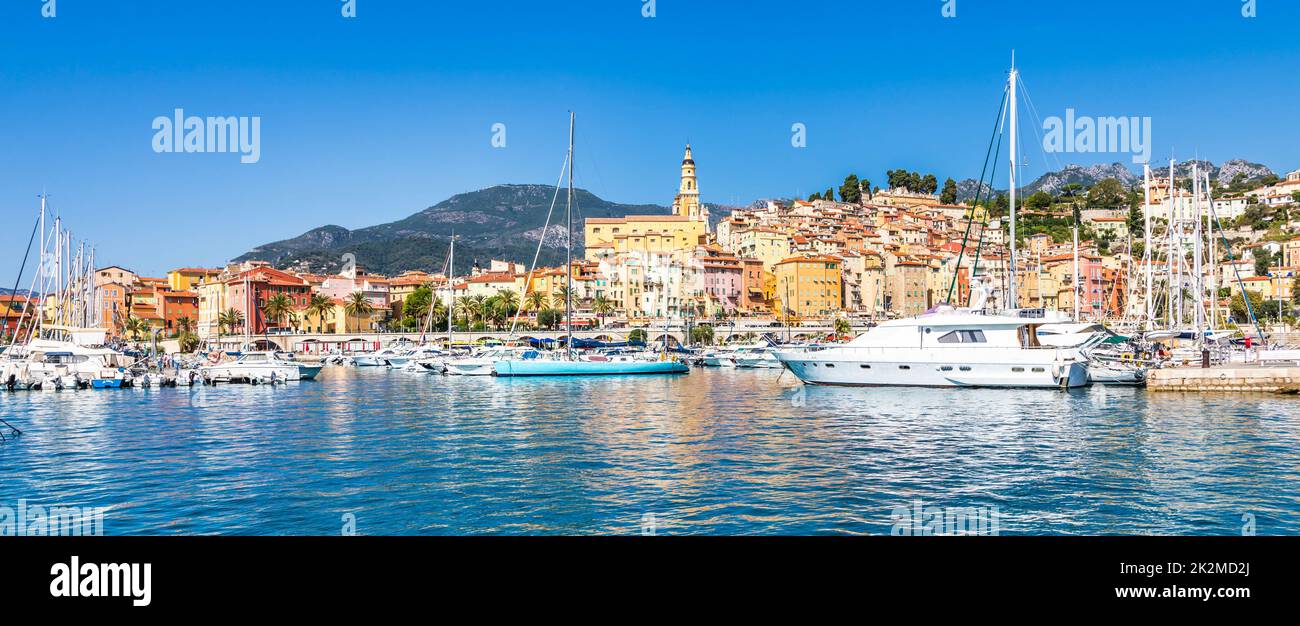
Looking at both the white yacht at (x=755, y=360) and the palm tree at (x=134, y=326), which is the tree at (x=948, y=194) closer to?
the white yacht at (x=755, y=360)

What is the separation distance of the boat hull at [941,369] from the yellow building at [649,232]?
7629 centimetres

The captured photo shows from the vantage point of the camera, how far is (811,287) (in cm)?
10719

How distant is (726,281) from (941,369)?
243 ft

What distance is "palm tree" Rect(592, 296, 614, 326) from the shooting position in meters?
99.1

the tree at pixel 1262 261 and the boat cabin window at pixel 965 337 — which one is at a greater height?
the tree at pixel 1262 261

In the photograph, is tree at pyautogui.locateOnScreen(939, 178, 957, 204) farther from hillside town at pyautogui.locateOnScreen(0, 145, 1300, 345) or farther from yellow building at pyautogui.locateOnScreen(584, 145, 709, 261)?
yellow building at pyautogui.locateOnScreen(584, 145, 709, 261)

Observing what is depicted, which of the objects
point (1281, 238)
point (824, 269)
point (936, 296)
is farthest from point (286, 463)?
point (1281, 238)

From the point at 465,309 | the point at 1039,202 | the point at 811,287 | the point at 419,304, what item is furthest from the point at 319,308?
the point at 1039,202

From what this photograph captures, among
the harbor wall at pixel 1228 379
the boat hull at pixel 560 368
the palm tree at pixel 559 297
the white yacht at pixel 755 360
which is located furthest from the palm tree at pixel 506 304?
the harbor wall at pixel 1228 379

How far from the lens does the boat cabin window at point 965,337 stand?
33875 mm

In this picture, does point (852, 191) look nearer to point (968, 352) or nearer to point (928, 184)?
point (928, 184)
